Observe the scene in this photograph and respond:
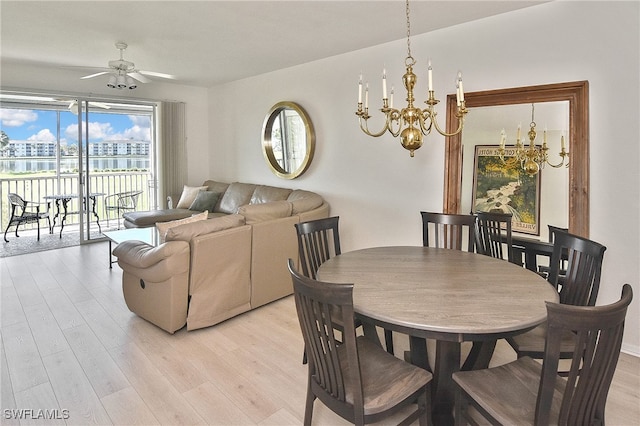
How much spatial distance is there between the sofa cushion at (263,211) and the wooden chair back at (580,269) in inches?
91.7

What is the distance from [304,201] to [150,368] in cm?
226

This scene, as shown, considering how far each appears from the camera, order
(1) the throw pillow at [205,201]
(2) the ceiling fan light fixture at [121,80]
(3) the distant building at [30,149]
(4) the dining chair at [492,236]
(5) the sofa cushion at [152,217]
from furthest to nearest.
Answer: (3) the distant building at [30,149], (1) the throw pillow at [205,201], (5) the sofa cushion at [152,217], (2) the ceiling fan light fixture at [121,80], (4) the dining chair at [492,236]

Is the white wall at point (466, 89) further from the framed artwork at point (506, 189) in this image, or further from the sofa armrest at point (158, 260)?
the sofa armrest at point (158, 260)

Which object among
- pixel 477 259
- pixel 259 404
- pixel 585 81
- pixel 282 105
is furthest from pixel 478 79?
pixel 259 404

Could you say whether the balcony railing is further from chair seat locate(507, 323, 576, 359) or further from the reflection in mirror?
chair seat locate(507, 323, 576, 359)

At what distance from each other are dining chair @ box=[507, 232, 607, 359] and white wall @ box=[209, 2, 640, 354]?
2.60 ft

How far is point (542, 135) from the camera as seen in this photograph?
9.90 ft

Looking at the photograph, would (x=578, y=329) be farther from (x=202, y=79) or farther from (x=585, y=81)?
(x=202, y=79)

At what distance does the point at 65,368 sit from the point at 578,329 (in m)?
2.91

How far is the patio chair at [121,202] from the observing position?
279 inches

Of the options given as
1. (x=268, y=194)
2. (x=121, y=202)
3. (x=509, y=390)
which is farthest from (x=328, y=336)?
(x=121, y=202)

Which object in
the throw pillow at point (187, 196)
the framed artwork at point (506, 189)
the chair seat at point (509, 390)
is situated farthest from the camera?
the throw pillow at point (187, 196)

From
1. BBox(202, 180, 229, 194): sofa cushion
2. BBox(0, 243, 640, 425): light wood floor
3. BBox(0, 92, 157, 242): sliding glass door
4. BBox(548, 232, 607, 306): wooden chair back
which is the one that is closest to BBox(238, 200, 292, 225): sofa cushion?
BBox(0, 243, 640, 425): light wood floor

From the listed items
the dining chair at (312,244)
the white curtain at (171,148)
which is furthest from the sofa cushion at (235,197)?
the dining chair at (312,244)
